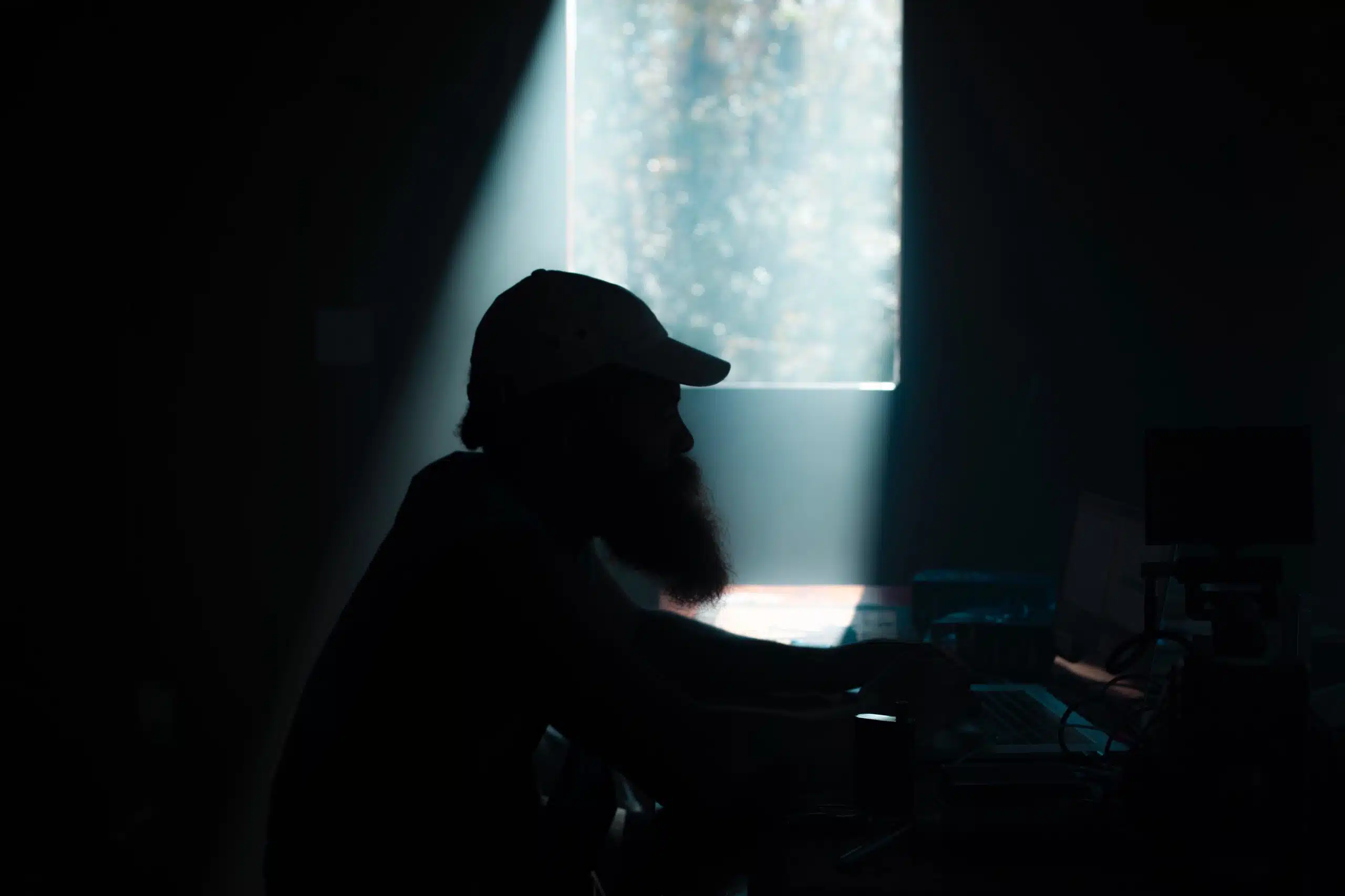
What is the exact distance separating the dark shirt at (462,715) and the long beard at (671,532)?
0.24 metres

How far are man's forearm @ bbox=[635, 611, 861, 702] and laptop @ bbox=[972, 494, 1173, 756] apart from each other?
24 centimetres

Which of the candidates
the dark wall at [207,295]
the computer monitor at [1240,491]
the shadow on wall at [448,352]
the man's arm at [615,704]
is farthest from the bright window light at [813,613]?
the dark wall at [207,295]

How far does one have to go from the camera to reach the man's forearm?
1734 mm

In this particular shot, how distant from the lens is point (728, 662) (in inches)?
71.2

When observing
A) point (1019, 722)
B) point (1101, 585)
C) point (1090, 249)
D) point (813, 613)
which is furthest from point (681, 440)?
point (1090, 249)

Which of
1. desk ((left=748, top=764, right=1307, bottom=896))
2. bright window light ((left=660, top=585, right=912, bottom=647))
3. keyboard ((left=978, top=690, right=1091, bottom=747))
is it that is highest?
bright window light ((left=660, top=585, right=912, bottom=647))

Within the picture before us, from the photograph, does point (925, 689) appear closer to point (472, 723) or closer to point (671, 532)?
point (671, 532)

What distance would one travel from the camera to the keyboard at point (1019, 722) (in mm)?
1487

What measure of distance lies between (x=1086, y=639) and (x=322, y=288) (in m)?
2.31

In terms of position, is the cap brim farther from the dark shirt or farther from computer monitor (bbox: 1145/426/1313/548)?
computer monitor (bbox: 1145/426/1313/548)

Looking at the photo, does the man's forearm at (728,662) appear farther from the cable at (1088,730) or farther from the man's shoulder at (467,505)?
the man's shoulder at (467,505)

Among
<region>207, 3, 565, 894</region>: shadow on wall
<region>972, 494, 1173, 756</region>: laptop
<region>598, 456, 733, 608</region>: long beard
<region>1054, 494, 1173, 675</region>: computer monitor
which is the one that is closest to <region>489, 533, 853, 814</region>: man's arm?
<region>598, 456, 733, 608</region>: long beard

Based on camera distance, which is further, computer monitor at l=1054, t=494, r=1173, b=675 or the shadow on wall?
the shadow on wall

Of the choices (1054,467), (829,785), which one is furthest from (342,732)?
(1054,467)
